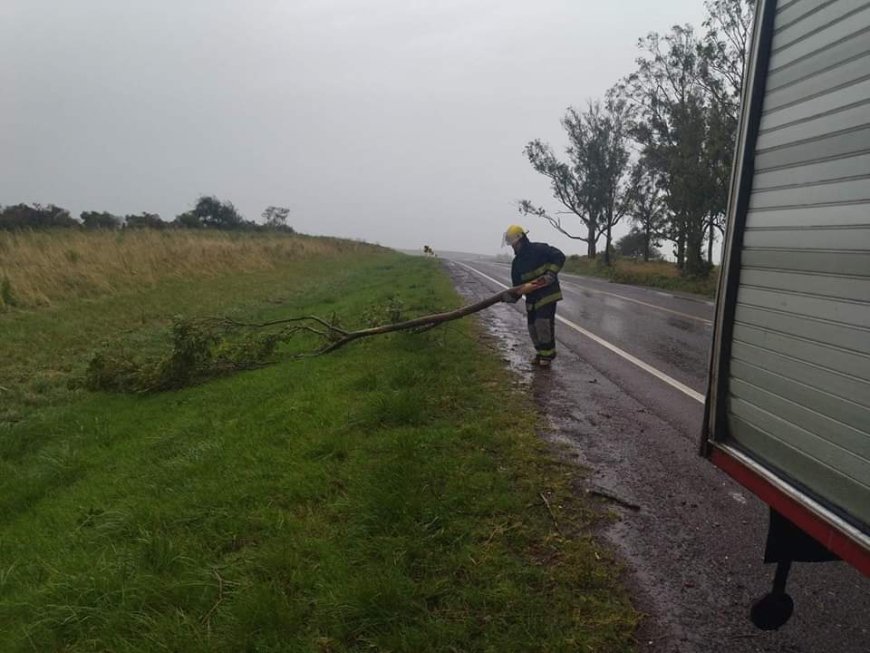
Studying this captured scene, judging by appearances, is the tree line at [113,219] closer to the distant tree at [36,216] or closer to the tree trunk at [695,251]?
the distant tree at [36,216]

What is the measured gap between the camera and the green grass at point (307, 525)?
2.47 m

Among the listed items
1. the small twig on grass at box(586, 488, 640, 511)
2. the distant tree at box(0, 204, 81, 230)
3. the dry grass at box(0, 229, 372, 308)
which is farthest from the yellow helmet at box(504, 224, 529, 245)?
the distant tree at box(0, 204, 81, 230)

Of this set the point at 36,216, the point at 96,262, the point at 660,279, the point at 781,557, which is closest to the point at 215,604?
the point at 781,557

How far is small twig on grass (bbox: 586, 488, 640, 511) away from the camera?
343 centimetres

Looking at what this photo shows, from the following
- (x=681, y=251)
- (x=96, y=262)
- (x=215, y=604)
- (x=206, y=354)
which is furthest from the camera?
(x=681, y=251)

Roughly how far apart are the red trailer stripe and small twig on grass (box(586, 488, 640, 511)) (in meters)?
1.17

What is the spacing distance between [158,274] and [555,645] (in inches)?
668

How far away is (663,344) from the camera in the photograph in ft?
27.3

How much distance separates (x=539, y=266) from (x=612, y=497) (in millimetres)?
3893

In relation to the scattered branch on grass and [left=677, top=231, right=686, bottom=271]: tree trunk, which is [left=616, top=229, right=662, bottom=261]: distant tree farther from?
the scattered branch on grass

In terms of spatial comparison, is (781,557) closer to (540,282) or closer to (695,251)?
(540,282)

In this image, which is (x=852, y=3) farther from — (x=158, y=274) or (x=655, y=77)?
(x=655, y=77)

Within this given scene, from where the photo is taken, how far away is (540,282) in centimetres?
677

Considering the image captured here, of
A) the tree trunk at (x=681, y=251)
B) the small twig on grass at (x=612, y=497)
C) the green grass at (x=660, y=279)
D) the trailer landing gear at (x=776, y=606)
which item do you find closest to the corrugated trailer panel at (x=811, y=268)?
the trailer landing gear at (x=776, y=606)
